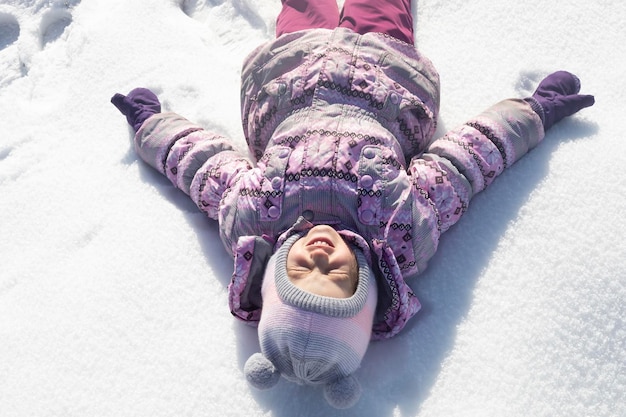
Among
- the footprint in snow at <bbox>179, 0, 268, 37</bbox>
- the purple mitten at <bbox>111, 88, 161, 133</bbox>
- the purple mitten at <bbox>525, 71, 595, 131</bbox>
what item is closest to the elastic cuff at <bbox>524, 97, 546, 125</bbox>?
the purple mitten at <bbox>525, 71, 595, 131</bbox>

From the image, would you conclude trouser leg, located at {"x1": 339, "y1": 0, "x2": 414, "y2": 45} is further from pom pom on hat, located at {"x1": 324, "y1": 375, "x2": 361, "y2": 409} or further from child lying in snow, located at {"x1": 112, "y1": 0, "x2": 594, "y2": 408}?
pom pom on hat, located at {"x1": 324, "y1": 375, "x2": 361, "y2": 409}

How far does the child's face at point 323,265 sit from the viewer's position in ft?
3.16

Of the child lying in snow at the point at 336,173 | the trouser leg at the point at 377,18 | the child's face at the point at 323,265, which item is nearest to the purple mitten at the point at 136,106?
the child lying in snow at the point at 336,173

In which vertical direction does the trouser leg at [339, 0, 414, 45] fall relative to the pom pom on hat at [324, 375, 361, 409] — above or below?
above

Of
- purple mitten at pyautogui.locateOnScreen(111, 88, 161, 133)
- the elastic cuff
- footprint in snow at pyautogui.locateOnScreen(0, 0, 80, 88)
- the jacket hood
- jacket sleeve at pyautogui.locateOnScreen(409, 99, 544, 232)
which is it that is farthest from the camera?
footprint in snow at pyautogui.locateOnScreen(0, 0, 80, 88)

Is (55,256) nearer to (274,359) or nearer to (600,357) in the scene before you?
(274,359)

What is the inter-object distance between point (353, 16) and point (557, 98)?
0.49 meters

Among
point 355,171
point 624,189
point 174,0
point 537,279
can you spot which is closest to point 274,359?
point 355,171

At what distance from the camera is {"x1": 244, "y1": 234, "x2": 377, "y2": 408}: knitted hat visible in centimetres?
93

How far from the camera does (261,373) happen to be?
971 mm

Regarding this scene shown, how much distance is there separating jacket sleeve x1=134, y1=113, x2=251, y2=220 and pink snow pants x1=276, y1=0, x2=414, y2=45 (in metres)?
0.34

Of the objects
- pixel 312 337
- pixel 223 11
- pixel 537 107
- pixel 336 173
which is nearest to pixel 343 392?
pixel 312 337

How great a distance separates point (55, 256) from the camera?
1.29 metres

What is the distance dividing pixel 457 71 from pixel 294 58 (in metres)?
0.45
